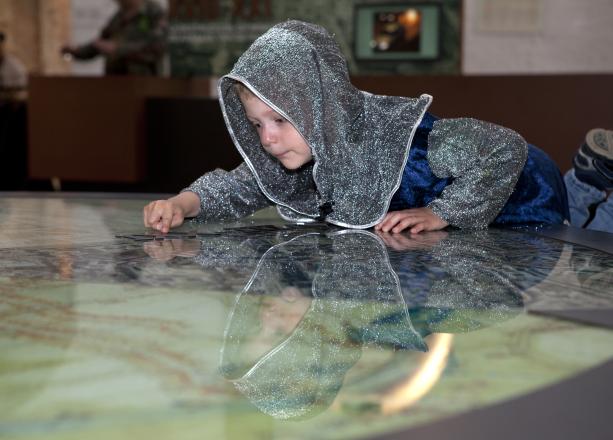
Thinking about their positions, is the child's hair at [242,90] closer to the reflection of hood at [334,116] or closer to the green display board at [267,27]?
the reflection of hood at [334,116]

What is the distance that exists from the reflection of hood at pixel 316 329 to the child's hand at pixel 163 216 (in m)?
0.36

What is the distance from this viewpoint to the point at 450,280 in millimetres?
831

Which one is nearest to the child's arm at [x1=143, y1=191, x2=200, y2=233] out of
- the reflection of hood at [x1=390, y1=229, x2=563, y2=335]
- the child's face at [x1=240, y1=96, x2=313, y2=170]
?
the child's face at [x1=240, y1=96, x2=313, y2=170]

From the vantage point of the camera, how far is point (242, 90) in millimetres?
1465

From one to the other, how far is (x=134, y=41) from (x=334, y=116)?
130 inches

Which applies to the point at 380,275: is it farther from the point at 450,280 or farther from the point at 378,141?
the point at 378,141

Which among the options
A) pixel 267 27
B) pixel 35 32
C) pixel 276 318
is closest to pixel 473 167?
pixel 276 318

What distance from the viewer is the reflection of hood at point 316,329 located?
0.50 m

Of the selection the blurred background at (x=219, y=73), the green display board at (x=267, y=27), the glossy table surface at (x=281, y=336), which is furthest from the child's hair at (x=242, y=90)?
the green display board at (x=267, y=27)

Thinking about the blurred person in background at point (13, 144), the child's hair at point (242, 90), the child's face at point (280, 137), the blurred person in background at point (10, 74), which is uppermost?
the blurred person in background at point (10, 74)

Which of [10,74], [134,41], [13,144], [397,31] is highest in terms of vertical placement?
[397,31]

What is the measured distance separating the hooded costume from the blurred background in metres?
1.79

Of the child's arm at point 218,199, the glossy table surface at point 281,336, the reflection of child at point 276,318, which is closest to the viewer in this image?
the glossy table surface at point 281,336

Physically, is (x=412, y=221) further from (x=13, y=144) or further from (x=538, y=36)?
(x=13, y=144)
